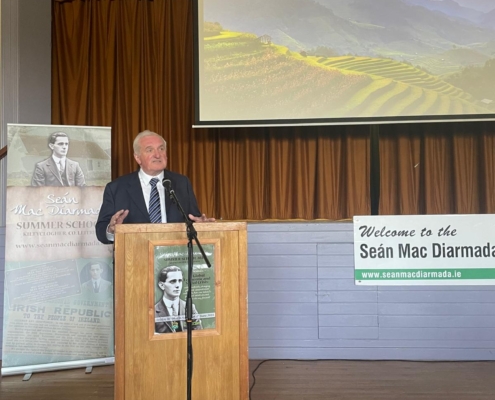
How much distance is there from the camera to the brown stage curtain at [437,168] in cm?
432

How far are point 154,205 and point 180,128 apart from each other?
2038 mm

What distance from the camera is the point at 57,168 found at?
11.2 ft

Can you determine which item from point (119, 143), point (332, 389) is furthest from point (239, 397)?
point (119, 143)

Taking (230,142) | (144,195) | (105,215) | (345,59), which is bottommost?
(105,215)

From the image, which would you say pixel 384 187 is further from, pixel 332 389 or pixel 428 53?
pixel 332 389

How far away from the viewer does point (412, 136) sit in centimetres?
439

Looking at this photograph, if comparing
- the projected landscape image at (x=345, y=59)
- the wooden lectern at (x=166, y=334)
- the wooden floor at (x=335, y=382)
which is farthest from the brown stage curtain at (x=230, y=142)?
the wooden lectern at (x=166, y=334)

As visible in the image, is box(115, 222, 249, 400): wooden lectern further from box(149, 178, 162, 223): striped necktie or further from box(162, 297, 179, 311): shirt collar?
box(149, 178, 162, 223): striped necktie

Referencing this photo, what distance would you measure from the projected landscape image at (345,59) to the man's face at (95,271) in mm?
1443

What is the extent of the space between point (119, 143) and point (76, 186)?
125cm

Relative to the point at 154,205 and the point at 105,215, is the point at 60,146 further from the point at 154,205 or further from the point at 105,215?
the point at 154,205

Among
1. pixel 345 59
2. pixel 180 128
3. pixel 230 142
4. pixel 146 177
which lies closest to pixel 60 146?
pixel 146 177

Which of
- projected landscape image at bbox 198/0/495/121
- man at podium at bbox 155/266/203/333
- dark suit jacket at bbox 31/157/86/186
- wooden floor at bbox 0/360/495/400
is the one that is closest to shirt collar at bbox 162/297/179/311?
man at podium at bbox 155/266/203/333

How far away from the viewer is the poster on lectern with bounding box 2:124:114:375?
3.33m
